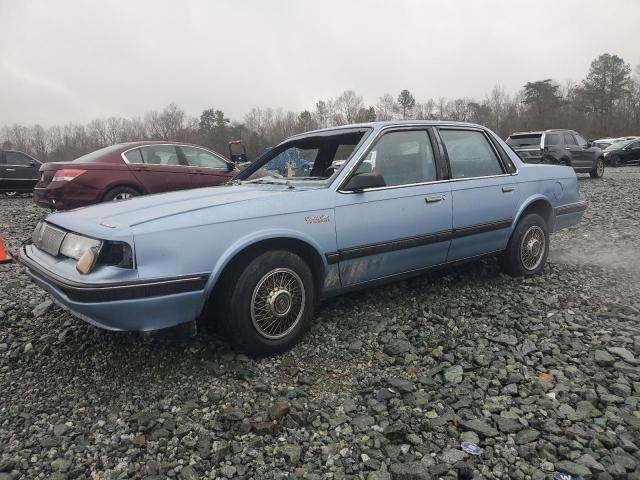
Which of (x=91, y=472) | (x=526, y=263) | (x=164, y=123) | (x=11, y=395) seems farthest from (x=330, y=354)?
(x=164, y=123)

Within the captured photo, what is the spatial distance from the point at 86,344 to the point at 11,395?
59cm

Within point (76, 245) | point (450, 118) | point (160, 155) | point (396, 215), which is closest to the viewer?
point (76, 245)

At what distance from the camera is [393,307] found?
148 inches

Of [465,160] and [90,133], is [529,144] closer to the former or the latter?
[465,160]

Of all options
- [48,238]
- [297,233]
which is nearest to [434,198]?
[297,233]

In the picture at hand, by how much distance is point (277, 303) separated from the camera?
2877 mm

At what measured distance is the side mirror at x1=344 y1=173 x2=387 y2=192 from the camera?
3.16 metres

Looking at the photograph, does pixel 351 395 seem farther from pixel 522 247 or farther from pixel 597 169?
pixel 597 169

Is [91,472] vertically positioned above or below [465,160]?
below

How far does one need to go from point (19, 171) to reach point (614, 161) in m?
25.8

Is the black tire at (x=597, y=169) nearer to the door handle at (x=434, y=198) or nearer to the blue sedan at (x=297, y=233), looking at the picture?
the blue sedan at (x=297, y=233)

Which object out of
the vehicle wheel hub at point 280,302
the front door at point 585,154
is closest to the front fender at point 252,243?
the vehicle wheel hub at point 280,302

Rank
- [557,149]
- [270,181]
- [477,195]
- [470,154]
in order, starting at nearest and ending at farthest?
[270,181] < [477,195] < [470,154] < [557,149]

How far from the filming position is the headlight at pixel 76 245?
2.56 meters
